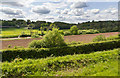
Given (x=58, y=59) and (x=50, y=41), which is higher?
(x=50, y=41)

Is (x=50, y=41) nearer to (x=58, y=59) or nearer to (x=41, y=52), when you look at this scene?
(x=41, y=52)

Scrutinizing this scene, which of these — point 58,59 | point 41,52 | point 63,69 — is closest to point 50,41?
point 41,52

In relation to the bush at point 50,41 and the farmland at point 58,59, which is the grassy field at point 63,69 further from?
the bush at point 50,41

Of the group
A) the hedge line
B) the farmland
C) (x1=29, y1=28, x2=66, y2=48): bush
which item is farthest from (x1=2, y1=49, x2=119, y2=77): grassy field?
(x1=29, y1=28, x2=66, y2=48): bush

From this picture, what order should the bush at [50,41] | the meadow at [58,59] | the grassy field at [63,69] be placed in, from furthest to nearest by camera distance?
the bush at [50,41] → the meadow at [58,59] → the grassy field at [63,69]

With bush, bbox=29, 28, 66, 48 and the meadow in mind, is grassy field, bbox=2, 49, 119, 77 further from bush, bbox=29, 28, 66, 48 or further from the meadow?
bush, bbox=29, 28, 66, 48

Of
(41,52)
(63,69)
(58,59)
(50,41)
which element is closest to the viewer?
(63,69)

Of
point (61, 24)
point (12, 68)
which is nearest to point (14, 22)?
point (61, 24)

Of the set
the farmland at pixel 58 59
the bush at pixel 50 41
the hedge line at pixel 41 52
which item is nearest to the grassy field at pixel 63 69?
the farmland at pixel 58 59

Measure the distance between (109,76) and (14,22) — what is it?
64256 millimetres

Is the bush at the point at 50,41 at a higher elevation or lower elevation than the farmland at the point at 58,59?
higher

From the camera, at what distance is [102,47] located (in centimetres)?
1206

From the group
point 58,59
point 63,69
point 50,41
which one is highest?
point 50,41

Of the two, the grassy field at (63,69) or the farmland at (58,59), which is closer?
the grassy field at (63,69)
